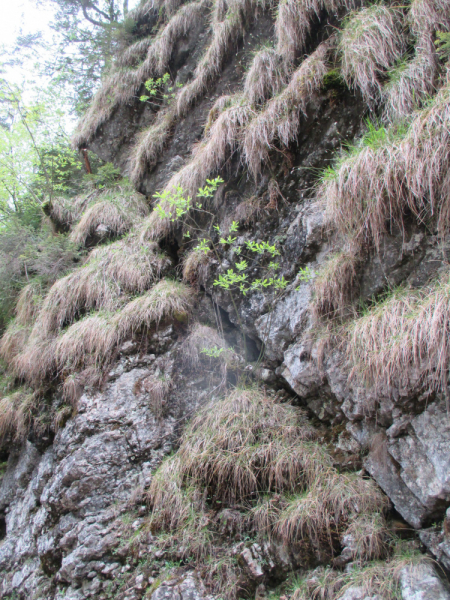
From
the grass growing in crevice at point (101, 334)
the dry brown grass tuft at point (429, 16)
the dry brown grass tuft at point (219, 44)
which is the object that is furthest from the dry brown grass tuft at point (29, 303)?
the dry brown grass tuft at point (429, 16)

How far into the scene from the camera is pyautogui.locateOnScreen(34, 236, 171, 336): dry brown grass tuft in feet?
14.7

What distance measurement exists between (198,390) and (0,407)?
2731 mm

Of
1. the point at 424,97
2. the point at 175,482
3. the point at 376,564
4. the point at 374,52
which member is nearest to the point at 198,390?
the point at 175,482

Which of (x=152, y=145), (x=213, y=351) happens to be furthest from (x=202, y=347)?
(x=152, y=145)

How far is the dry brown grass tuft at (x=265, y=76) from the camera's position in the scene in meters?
3.95

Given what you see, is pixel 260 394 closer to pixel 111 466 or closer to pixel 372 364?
pixel 372 364

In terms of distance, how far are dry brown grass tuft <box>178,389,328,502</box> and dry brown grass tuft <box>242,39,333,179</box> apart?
2.53 meters

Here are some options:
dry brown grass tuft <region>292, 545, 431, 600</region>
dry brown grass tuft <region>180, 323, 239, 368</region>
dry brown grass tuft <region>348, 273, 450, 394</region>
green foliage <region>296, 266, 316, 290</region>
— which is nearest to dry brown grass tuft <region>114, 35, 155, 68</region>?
dry brown grass tuft <region>180, 323, 239, 368</region>

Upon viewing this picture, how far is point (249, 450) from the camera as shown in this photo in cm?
283

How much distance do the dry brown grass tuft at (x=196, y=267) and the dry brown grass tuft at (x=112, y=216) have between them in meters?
1.72

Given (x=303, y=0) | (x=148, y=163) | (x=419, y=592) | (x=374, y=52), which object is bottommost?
(x=419, y=592)

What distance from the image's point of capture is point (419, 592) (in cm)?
182

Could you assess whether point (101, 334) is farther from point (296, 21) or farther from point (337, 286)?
point (296, 21)

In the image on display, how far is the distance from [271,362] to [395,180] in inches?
75.4
